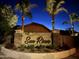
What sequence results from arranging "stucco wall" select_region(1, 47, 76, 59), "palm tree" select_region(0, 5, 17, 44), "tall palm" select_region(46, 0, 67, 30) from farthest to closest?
"palm tree" select_region(0, 5, 17, 44), "tall palm" select_region(46, 0, 67, 30), "stucco wall" select_region(1, 47, 76, 59)

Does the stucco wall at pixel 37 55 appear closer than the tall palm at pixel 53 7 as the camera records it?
Yes

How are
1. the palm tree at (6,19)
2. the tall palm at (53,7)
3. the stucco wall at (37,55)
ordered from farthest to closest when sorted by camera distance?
the palm tree at (6,19) → the tall palm at (53,7) → the stucco wall at (37,55)


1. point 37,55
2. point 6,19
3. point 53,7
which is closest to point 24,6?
point 53,7

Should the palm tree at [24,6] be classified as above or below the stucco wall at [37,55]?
above

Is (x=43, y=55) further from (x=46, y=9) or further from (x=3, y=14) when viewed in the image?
(x=3, y=14)

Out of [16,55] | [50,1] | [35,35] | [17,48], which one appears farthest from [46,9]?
[16,55]

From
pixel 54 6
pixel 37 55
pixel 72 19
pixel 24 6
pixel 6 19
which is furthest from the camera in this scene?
pixel 72 19

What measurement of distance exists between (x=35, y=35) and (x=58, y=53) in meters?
4.65

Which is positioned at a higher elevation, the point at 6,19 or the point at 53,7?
the point at 53,7

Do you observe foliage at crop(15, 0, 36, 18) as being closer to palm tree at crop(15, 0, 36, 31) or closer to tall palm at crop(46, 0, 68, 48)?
palm tree at crop(15, 0, 36, 31)

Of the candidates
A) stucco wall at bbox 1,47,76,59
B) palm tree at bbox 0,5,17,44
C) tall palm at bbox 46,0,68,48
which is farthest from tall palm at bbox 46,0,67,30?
palm tree at bbox 0,5,17,44

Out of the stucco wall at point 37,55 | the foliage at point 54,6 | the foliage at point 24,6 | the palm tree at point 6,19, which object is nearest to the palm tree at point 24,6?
the foliage at point 24,6

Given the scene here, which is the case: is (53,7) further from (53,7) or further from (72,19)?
(72,19)

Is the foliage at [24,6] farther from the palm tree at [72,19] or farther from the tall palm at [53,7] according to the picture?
the palm tree at [72,19]
